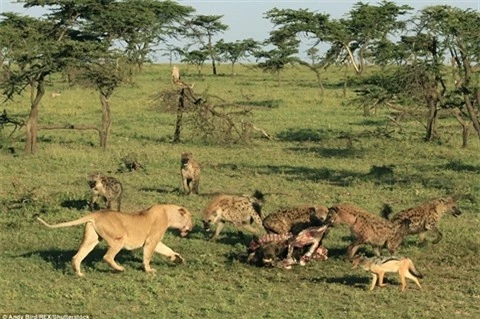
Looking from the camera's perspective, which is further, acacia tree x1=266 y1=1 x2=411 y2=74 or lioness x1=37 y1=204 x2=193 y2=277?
acacia tree x1=266 y1=1 x2=411 y2=74

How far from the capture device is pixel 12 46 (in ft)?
84.3

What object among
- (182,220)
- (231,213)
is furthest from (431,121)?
(182,220)

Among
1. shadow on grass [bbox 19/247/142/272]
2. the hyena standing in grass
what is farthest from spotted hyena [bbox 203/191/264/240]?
the hyena standing in grass

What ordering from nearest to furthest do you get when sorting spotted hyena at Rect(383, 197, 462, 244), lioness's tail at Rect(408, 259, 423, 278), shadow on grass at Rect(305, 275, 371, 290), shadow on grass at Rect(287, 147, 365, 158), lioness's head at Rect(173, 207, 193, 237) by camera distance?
lioness's tail at Rect(408, 259, 423, 278), shadow on grass at Rect(305, 275, 371, 290), lioness's head at Rect(173, 207, 193, 237), spotted hyena at Rect(383, 197, 462, 244), shadow on grass at Rect(287, 147, 365, 158)

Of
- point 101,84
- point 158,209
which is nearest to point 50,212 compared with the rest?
point 158,209

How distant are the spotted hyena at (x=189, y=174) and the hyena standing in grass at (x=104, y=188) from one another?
1.73 metres

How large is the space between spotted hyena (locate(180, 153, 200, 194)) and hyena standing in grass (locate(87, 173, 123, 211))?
68.0 inches

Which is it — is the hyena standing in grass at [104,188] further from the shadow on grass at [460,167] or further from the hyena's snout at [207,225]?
the shadow on grass at [460,167]

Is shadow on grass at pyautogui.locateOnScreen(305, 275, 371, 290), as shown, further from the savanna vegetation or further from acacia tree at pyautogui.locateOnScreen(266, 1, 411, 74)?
acacia tree at pyautogui.locateOnScreen(266, 1, 411, 74)

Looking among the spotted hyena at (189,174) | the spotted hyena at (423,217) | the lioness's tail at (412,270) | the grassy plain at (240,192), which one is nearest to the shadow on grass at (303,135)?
the grassy plain at (240,192)

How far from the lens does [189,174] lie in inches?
554

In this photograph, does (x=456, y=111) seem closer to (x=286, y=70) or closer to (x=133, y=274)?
(x=133, y=274)

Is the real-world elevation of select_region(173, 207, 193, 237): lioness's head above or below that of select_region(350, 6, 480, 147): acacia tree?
below

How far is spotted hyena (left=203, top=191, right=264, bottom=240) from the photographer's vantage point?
10.7 m
